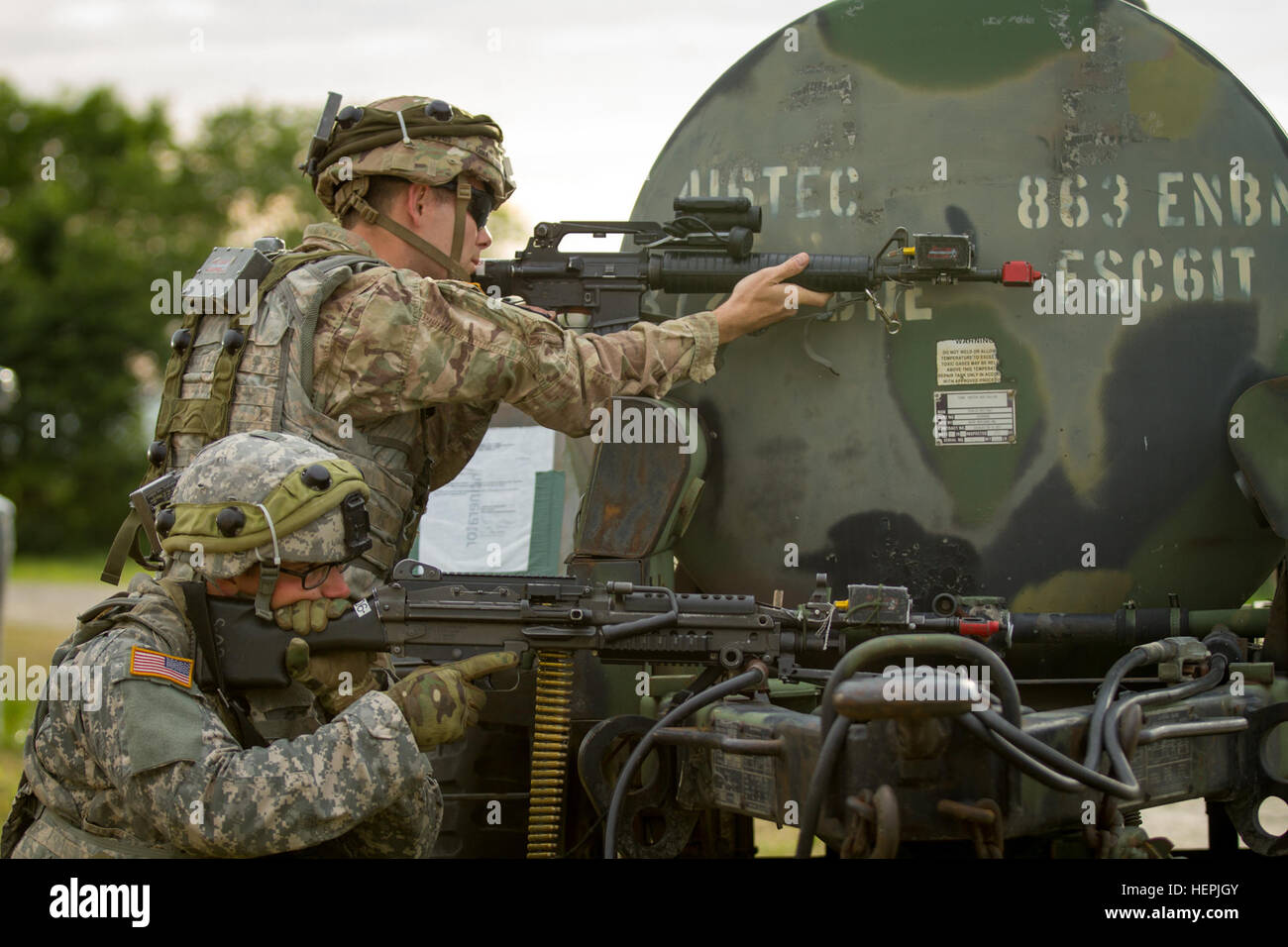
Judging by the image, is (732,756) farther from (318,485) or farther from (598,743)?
(318,485)

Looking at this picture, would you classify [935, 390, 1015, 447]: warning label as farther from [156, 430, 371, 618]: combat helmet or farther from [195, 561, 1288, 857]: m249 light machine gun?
[156, 430, 371, 618]: combat helmet

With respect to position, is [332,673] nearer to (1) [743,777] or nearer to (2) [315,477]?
(2) [315,477]

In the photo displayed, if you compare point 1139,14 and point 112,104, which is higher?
point 112,104

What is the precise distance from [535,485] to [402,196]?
0.99 metres

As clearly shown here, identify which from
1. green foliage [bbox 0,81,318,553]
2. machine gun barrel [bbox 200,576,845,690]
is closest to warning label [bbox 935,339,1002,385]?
machine gun barrel [bbox 200,576,845,690]

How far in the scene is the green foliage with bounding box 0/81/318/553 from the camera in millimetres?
35125

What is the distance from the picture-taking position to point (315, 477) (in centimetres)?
311

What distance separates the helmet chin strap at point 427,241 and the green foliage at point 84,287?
3008 centimetres

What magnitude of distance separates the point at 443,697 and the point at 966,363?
160 centimetres

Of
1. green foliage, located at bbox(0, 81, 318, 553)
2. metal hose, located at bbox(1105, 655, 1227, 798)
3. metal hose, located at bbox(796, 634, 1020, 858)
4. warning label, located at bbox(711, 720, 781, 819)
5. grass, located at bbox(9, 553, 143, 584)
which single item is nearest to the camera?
metal hose, located at bbox(796, 634, 1020, 858)

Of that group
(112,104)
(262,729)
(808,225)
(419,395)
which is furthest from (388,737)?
(112,104)

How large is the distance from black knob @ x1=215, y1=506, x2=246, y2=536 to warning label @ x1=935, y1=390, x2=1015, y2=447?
5.84 feet
